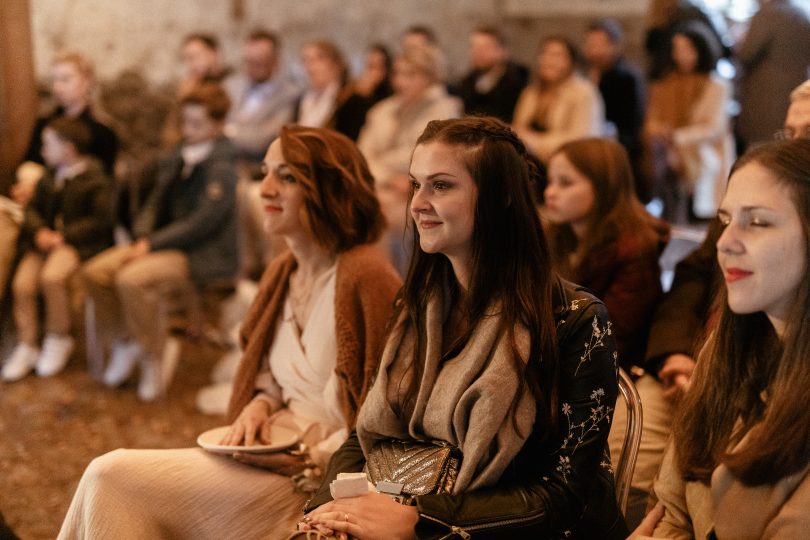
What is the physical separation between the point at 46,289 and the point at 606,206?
275 cm

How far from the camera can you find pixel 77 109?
4.84 metres

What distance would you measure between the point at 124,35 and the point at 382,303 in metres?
5.42

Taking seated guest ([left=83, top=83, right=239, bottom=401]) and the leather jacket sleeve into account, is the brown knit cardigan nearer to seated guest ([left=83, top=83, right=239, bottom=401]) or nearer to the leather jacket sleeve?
the leather jacket sleeve

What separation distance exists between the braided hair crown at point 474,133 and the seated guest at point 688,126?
3.81m

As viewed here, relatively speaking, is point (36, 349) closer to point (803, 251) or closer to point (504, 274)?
point (504, 274)

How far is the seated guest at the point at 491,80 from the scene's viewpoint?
578cm

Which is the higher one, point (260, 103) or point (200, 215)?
point (260, 103)

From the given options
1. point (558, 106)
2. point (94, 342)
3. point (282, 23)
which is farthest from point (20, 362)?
point (282, 23)

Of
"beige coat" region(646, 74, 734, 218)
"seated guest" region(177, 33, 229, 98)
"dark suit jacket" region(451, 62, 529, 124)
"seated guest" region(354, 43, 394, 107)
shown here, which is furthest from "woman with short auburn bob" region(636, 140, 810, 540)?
"seated guest" region(177, 33, 229, 98)

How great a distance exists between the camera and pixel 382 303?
231cm

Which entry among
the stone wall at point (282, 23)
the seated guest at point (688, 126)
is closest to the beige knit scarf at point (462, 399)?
the seated guest at point (688, 126)

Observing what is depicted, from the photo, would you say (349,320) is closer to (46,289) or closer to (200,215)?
(200,215)

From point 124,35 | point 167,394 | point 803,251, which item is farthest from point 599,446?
point 124,35

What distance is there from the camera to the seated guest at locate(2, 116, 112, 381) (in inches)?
175
